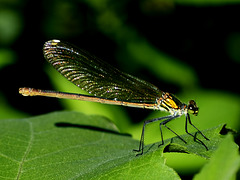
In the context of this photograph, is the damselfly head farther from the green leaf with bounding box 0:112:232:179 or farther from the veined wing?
the green leaf with bounding box 0:112:232:179

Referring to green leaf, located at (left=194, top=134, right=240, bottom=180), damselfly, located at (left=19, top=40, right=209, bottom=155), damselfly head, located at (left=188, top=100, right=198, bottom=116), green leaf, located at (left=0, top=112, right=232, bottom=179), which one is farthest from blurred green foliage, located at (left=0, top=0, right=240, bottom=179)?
green leaf, located at (left=194, top=134, right=240, bottom=180)

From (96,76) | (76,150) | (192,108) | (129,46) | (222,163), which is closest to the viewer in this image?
(222,163)

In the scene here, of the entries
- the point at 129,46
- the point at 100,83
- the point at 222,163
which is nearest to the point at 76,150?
the point at 100,83

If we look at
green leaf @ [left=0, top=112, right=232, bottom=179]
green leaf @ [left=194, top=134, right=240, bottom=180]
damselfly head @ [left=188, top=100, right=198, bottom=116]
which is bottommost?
green leaf @ [left=0, top=112, right=232, bottom=179]

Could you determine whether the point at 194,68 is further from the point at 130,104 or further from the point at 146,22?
the point at 130,104

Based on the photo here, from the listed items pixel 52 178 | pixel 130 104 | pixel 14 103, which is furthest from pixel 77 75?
pixel 52 178

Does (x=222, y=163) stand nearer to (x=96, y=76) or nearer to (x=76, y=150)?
(x=76, y=150)
